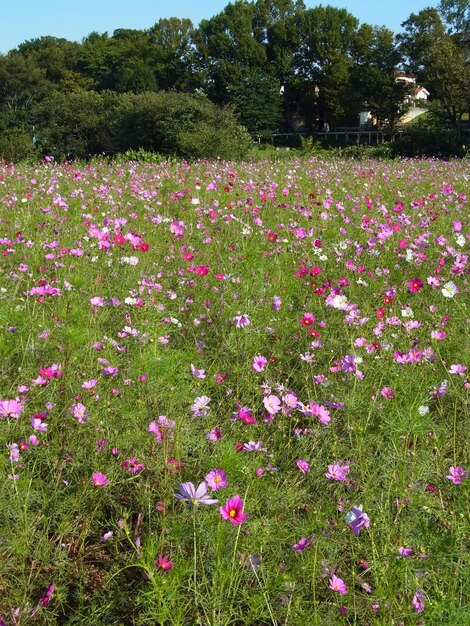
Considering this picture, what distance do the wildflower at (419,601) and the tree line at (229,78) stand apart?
12.6 metres

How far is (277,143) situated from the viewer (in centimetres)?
4712

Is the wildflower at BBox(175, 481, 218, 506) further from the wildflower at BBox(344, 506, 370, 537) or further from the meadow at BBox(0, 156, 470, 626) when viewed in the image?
the wildflower at BBox(344, 506, 370, 537)

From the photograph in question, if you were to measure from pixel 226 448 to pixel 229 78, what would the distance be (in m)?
54.0

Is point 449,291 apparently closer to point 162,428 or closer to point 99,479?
point 162,428

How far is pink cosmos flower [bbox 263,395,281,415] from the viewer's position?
1828 mm

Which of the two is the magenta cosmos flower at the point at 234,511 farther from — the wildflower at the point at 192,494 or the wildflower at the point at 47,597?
the wildflower at the point at 47,597

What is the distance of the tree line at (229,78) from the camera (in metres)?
21.6

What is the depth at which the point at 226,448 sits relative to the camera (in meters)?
1.58

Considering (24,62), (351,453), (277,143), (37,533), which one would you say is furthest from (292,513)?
(24,62)

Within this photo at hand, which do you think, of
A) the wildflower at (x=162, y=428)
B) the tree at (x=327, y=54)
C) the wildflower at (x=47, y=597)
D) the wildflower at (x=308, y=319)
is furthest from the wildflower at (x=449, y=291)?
the tree at (x=327, y=54)

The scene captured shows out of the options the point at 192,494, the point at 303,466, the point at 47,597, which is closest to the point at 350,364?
the point at 303,466

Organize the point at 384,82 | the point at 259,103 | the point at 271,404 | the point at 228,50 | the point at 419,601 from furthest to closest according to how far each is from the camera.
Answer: the point at 228,50 → the point at 259,103 → the point at 384,82 → the point at 271,404 → the point at 419,601

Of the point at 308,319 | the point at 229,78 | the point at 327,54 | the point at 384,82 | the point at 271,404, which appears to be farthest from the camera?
the point at 229,78

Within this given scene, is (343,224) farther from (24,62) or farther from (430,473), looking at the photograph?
(24,62)
